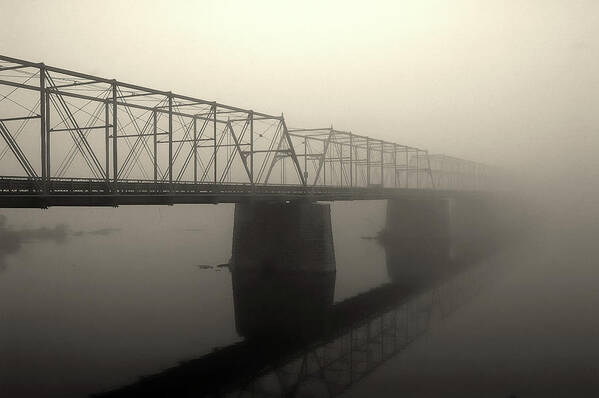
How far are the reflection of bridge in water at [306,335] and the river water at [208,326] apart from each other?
992mm

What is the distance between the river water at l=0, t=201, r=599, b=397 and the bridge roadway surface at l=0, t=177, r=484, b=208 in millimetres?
7207

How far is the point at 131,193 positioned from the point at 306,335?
12.5 metres

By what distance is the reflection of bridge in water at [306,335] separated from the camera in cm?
2227

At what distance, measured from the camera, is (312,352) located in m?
27.2

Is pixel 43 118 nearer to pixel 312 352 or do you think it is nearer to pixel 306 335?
pixel 312 352

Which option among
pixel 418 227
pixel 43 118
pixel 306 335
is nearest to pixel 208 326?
pixel 306 335

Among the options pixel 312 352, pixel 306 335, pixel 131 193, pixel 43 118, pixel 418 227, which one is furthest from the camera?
pixel 418 227

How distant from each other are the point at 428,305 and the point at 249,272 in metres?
16.0

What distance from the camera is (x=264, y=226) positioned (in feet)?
153

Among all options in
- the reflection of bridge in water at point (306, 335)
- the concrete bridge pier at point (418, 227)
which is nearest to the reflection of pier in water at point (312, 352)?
the reflection of bridge in water at point (306, 335)

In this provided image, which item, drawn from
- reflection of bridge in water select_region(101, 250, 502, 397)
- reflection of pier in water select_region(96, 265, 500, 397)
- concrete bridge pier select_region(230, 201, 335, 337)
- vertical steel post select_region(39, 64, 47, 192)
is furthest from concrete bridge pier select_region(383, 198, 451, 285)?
vertical steel post select_region(39, 64, 47, 192)

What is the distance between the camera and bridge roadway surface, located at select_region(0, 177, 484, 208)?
961 inches

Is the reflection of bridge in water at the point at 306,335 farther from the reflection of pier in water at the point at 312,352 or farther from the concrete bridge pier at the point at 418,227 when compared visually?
the concrete bridge pier at the point at 418,227

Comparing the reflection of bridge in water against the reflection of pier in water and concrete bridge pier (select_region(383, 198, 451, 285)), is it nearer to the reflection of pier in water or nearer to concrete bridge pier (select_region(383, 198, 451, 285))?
the reflection of pier in water
